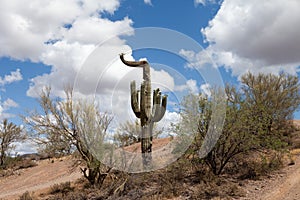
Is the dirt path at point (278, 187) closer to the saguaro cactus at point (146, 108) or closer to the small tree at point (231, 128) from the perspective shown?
the small tree at point (231, 128)

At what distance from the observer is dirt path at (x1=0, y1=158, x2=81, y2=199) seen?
22.3m

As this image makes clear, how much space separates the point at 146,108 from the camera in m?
12.4

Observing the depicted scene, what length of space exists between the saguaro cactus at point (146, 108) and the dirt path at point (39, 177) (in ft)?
35.1

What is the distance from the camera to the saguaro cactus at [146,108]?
1245 centimetres

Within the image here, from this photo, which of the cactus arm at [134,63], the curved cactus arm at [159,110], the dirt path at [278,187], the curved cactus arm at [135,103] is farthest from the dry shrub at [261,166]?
the cactus arm at [134,63]

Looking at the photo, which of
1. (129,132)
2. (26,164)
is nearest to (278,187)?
(129,132)

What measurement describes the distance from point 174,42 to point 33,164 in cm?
2511

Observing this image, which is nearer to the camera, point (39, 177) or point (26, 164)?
point (39, 177)

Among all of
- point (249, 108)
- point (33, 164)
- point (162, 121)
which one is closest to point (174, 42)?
point (162, 121)

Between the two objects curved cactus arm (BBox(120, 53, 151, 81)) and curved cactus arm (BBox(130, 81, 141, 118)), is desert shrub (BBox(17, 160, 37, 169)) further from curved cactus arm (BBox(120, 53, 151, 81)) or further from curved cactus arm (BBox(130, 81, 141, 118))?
curved cactus arm (BBox(120, 53, 151, 81))

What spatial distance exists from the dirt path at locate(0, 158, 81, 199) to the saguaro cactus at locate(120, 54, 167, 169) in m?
10.7

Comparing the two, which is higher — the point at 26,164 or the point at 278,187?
the point at 26,164

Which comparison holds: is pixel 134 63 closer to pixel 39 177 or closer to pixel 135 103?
pixel 135 103

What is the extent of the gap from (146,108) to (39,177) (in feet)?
54.7
